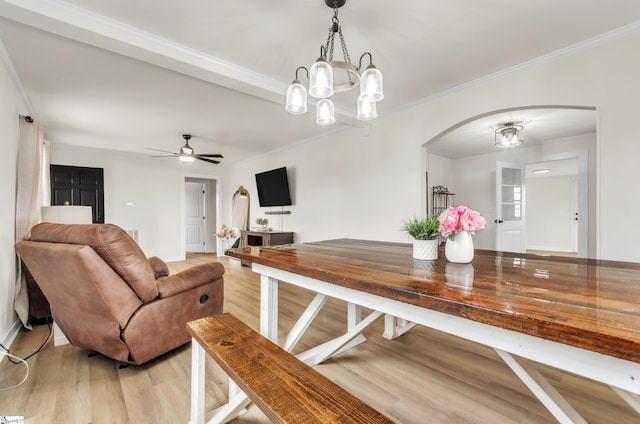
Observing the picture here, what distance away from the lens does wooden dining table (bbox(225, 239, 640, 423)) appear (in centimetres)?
67

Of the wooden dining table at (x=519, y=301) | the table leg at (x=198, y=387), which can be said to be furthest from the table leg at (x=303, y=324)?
the table leg at (x=198, y=387)

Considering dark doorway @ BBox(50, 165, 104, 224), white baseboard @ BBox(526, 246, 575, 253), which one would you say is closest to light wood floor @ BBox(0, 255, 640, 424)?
dark doorway @ BBox(50, 165, 104, 224)

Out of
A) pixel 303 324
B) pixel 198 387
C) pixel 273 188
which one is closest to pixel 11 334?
pixel 198 387

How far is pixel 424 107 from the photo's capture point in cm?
329

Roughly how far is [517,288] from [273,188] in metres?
5.09

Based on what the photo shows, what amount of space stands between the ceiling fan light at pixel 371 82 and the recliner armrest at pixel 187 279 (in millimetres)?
1785

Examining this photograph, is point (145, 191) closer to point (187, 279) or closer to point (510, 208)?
point (187, 279)

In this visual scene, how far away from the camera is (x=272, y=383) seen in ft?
3.25

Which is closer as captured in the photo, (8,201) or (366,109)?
(366,109)

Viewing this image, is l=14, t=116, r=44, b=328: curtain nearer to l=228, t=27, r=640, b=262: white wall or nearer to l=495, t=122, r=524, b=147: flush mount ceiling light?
l=228, t=27, r=640, b=262: white wall

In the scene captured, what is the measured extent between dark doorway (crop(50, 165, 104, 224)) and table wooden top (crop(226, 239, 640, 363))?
5454 mm

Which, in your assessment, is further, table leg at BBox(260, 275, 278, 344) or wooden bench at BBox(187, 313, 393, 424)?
table leg at BBox(260, 275, 278, 344)

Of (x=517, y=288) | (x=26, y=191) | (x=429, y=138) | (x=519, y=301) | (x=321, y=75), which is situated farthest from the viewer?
(x=429, y=138)

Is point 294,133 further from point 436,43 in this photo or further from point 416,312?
point 416,312
